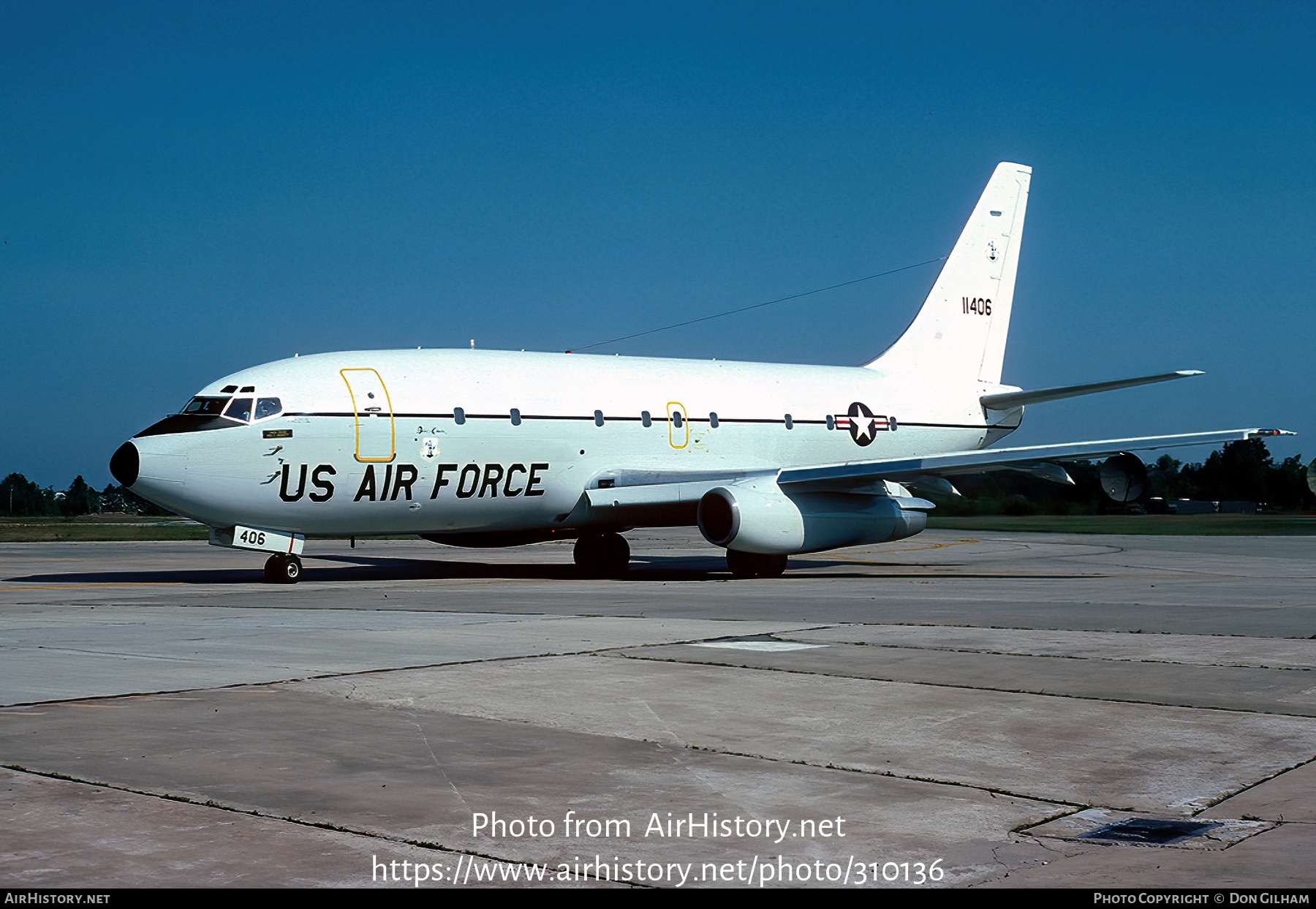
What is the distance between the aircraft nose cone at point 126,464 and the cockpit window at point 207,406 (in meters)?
1.11

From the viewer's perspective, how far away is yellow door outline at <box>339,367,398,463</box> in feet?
68.7

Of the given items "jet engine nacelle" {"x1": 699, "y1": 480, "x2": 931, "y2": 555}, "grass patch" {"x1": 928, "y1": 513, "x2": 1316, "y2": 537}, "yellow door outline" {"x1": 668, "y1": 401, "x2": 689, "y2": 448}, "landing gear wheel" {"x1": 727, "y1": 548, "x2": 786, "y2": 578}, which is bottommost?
"grass patch" {"x1": 928, "y1": 513, "x2": 1316, "y2": 537}

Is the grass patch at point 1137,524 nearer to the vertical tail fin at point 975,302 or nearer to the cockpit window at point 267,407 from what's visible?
the vertical tail fin at point 975,302

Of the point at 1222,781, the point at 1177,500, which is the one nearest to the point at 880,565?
the point at 1222,781

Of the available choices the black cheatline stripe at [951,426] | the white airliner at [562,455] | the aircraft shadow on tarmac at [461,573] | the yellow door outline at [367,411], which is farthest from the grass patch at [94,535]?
the black cheatline stripe at [951,426]

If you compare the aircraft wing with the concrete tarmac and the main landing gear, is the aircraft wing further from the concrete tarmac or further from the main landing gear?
the concrete tarmac

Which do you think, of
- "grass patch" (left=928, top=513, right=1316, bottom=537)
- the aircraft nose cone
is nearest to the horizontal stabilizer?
"grass patch" (left=928, top=513, right=1316, bottom=537)

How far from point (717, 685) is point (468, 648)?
282cm

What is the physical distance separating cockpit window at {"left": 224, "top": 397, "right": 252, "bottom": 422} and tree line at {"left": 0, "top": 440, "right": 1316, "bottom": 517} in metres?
1.77

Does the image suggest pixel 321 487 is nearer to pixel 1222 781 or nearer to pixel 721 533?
pixel 721 533

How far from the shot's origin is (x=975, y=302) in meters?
31.4

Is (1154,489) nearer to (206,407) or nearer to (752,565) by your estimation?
(752,565)

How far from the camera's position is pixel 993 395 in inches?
1199

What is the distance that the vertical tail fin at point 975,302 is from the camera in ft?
99.6
